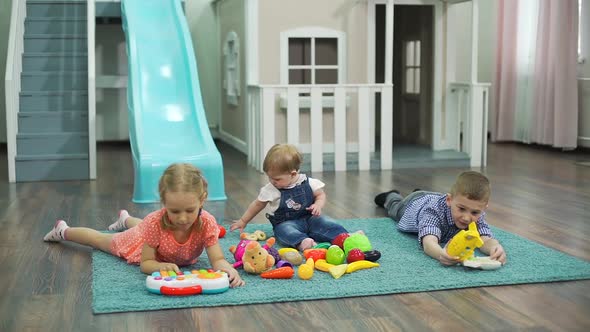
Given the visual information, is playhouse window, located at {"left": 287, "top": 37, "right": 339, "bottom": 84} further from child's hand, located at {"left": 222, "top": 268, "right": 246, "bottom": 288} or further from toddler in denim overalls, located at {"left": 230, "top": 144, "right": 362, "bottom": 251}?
child's hand, located at {"left": 222, "top": 268, "right": 246, "bottom": 288}

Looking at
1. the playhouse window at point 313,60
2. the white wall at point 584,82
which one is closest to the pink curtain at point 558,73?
the white wall at point 584,82

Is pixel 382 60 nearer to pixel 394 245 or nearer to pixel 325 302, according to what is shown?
pixel 394 245

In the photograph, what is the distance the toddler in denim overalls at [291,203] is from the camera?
357cm

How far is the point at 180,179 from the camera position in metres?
2.80

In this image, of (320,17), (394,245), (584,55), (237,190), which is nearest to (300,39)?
(320,17)

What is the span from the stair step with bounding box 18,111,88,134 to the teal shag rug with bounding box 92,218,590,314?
10.0ft

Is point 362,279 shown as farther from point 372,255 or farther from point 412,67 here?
point 412,67

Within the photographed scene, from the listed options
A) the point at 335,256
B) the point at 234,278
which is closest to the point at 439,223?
the point at 335,256

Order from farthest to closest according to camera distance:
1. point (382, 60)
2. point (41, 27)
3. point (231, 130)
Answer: point (382, 60)
point (231, 130)
point (41, 27)

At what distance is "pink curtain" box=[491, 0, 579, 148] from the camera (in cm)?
771

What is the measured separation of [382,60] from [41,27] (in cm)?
399

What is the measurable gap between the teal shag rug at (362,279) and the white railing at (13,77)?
280cm

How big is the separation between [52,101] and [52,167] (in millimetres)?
800

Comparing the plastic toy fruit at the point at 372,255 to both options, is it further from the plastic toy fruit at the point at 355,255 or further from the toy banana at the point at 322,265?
the toy banana at the point at 322,265
